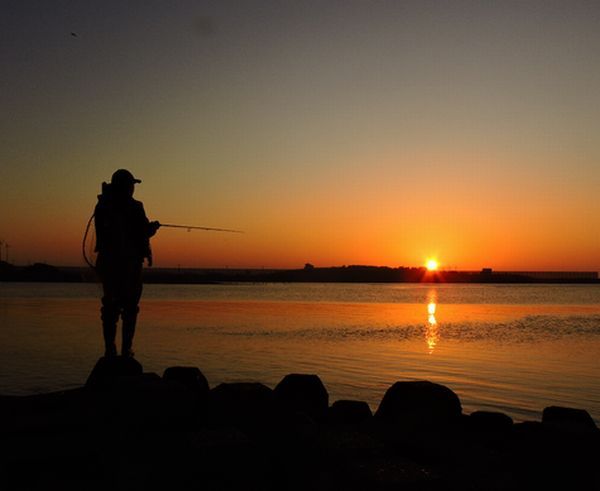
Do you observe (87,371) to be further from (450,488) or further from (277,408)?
(450,488)

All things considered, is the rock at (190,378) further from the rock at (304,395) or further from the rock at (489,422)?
the rock at (489,422)

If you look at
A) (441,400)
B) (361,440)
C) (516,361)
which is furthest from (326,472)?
(516,361)

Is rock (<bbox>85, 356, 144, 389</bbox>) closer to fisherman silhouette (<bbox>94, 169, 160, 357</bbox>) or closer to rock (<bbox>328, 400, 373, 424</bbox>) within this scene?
fisherman silhouette (<bbox>94, 169, 160, 357</bbox>)

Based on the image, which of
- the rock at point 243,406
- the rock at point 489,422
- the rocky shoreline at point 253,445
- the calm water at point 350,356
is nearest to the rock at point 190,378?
the rocky shoreline at point 253,445

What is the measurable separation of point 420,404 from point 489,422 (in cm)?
125

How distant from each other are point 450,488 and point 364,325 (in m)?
34.8

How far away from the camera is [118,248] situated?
31.0 ft

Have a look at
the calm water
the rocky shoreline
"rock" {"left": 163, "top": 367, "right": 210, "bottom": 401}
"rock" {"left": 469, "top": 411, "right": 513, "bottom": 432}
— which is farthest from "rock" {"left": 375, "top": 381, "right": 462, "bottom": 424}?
the calm water

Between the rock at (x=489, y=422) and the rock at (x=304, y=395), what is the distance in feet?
6.55

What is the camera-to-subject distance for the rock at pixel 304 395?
9461 millimetres

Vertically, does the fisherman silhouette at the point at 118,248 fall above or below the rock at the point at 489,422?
above

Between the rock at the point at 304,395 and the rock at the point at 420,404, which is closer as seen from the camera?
the rock at the point at 420,404

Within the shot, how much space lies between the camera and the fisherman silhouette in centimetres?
945

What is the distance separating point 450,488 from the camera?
552cm
